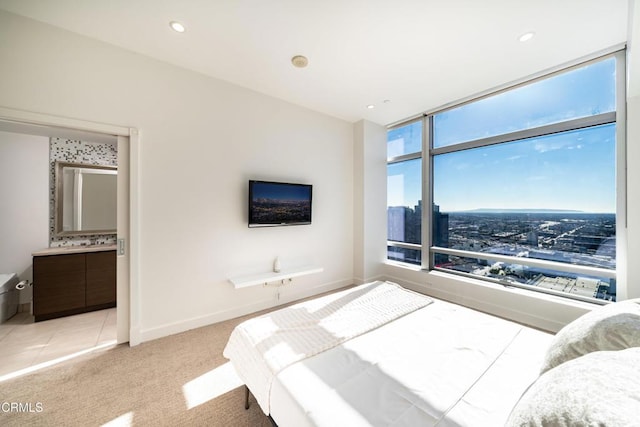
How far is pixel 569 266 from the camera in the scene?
8.48 feet

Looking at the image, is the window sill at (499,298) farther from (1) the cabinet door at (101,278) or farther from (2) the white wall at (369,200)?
(1) the cabinet door at (101,278)

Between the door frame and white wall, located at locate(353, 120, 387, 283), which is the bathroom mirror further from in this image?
white wall, located at locate(353, 120, 387, 283)

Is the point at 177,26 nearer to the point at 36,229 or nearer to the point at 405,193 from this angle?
the point at 36,229

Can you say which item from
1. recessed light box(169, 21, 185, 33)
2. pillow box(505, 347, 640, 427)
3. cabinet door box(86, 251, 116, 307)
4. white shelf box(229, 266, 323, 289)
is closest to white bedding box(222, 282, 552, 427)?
pillow box(505, 347, 640, 427)

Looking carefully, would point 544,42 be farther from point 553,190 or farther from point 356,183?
point 356,183

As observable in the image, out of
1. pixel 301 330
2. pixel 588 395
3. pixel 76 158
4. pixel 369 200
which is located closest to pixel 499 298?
pixel 369 200

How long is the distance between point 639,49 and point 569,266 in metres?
2.20

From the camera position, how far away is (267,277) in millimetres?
2918

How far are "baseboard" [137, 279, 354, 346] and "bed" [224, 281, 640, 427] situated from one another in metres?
1.35

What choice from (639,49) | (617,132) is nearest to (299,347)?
(639,49)

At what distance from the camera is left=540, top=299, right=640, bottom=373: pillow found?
2.93 ft

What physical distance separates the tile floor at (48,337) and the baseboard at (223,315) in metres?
0.37

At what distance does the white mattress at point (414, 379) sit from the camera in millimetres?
918

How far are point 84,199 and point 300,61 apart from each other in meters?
3.65
